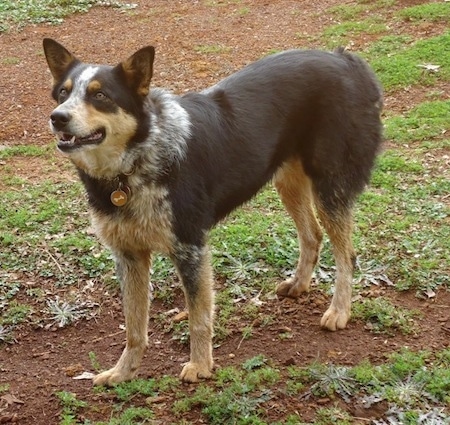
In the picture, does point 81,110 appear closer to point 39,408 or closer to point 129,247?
point 129,247

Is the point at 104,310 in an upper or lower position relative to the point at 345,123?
lower

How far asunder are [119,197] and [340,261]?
66.5 inches

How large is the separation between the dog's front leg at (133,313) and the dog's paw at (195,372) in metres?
0.32

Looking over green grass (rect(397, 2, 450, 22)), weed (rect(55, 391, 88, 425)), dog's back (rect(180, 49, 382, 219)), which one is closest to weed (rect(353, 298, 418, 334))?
dog's back (rect(180, 49, 382, 219))

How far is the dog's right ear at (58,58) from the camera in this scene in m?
3.95

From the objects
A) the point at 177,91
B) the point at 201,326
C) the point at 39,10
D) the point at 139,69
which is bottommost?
the point at 39,10

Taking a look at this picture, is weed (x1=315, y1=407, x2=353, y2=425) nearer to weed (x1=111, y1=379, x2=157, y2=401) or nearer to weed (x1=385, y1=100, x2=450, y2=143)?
weed (x1=111, y1=379, x2=157, y2=401)

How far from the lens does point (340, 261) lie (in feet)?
15.5

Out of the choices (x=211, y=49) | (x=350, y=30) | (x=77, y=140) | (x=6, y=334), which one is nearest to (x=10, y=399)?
(x=6, y=334)

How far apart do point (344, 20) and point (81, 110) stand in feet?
28.5

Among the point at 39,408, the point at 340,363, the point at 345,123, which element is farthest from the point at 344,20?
the point at 39,408

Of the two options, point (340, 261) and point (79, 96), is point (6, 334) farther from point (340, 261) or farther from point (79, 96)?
point (340, 261)

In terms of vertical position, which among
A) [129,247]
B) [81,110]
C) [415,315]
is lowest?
[415,315]

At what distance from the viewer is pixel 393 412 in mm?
3688
